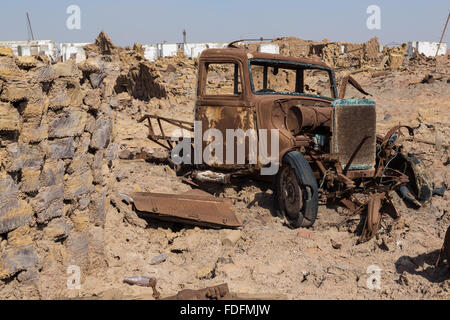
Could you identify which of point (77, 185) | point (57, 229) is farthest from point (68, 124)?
point (57, 229)

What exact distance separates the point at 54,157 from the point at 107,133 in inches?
40.1

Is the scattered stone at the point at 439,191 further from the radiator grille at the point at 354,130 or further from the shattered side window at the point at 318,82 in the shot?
the shattered side window at the point at 318,82

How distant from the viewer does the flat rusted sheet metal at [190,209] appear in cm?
456

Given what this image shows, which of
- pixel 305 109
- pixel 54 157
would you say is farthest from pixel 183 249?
pixel 305 109

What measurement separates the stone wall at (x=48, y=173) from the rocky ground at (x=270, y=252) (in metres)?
0.33

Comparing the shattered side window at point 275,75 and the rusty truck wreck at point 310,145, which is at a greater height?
the shattered side window at point 275,75

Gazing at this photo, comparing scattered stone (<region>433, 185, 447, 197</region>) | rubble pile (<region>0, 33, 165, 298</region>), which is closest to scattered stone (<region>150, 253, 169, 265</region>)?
rubble pile (<region>0, 33, 165, 298</region>)

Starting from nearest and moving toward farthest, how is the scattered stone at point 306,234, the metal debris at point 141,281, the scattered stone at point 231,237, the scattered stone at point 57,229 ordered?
the scattered stone at point 57,229 → the metal debris at point 141,281 → the scattered stone at point 231,237 → the scattered stone at point 306,234

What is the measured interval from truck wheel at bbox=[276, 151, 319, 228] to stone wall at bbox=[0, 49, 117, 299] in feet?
7.13

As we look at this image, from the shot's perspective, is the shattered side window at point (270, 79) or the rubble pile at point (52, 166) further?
the shattered side window at point (270, 79)

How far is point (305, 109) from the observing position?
518 centimetres

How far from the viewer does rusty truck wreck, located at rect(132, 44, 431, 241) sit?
15.5ft

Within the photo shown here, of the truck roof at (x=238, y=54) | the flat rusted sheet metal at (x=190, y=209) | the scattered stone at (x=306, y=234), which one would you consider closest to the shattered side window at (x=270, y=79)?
the truck roof at (x=238, y=54)

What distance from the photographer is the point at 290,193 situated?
195 inches
